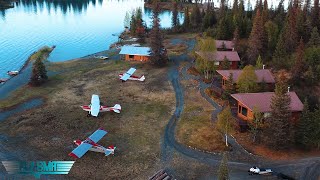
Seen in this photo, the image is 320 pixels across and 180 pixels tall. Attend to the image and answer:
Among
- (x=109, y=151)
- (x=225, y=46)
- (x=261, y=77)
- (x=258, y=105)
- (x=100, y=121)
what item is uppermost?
(x=225, y=46)

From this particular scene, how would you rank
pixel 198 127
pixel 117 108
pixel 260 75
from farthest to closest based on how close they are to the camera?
pixel 260 75, pixel 117 108, pixel 198 127

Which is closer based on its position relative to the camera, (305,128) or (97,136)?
(305,128)

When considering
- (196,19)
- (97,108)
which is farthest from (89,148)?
(196,19)

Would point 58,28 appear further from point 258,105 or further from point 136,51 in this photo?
point 258,105

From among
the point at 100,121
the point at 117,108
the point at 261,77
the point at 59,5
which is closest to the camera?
the point at 100,121

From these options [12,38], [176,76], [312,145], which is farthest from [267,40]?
[12,38]

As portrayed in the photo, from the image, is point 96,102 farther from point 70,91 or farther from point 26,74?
point 26,74

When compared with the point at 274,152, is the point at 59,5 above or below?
above
